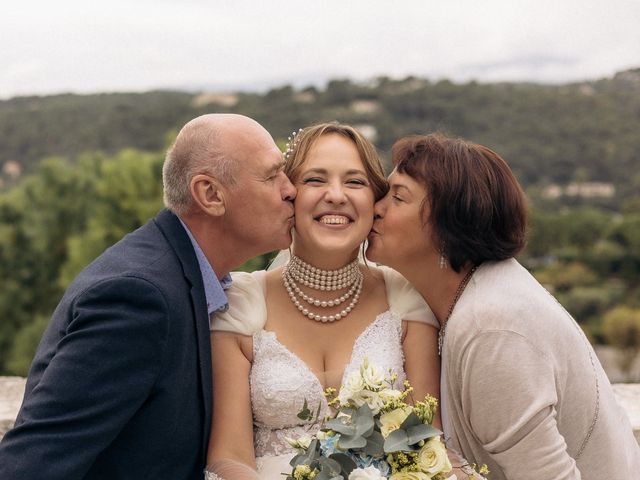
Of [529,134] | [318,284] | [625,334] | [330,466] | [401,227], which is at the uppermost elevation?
[401,227]

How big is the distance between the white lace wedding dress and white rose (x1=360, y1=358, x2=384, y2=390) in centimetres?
79

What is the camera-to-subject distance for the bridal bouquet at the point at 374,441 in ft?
7.90

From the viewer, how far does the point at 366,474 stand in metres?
2.33

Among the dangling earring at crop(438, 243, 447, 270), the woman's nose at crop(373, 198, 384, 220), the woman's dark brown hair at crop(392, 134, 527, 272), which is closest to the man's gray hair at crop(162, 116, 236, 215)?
the woman's nose at crop(373, 198, 384, 220)

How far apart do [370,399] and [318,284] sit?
3.80 ft

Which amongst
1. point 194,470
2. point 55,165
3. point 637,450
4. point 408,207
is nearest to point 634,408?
point 637,450

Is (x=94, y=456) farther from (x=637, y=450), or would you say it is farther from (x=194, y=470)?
(x=637, y=450)

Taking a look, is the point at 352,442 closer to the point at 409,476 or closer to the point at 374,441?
the point at 374,441

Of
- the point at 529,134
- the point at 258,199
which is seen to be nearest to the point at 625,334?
the point at 529,134

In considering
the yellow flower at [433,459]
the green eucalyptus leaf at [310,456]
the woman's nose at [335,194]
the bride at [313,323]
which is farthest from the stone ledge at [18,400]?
the green eucalyptus leaf at [310,456]

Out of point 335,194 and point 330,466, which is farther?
point 335,194

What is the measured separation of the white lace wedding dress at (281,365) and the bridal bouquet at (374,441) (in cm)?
80

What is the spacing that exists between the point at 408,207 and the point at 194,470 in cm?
137

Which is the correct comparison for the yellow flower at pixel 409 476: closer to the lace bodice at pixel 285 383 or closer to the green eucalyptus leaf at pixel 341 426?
the green eucalyptus leaf at pixel 341 426
